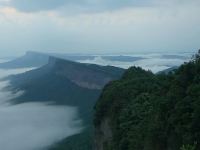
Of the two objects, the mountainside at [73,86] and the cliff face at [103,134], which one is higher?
the cliff face at [103,134]

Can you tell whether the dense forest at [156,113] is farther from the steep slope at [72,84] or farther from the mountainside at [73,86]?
the steep slope at [72,84]

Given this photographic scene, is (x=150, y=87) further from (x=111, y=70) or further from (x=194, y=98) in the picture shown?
(x=111, y=70)

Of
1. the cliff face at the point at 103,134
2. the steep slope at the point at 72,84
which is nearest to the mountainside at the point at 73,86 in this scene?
the steep slope at the point at 72,84

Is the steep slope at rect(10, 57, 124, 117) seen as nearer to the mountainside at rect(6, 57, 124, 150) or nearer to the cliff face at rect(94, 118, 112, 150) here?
the mountainside at rect(6, 57, 124, 150)

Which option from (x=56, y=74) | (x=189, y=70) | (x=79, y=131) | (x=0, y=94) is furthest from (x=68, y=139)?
(x=0, y=94)

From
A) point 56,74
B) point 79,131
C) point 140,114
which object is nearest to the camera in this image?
point 140,114

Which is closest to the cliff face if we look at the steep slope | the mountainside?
the mountainside

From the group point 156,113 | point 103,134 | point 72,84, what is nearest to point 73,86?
point 72,84

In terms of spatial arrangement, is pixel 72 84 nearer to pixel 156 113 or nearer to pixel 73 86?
pixel 73 86
